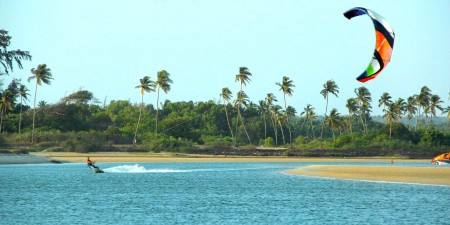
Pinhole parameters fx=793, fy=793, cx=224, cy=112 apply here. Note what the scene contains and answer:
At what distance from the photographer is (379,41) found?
120 ft

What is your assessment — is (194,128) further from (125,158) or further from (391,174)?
(391,174)

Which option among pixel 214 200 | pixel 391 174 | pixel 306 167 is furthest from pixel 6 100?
pixel 214 200

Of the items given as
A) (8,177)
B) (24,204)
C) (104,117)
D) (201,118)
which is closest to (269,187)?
(24,204)

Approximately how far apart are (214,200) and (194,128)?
109780mm

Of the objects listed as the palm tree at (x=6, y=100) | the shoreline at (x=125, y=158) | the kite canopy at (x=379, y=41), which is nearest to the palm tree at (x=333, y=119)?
the shoreline at (x=125, y=158)

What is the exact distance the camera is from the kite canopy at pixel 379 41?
117 ft

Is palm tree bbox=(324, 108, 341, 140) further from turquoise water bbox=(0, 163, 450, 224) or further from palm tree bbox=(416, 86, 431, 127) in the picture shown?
turquoise water bbox=(0, 163, 450, 224)

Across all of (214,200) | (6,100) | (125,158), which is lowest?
(214,200)

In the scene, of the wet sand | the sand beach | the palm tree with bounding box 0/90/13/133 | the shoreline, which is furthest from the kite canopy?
the palm tree with bounding box 0/90/13/133

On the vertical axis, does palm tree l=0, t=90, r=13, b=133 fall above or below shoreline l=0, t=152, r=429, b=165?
above

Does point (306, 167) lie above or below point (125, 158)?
below

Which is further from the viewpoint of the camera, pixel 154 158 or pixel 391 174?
pixel 154 158

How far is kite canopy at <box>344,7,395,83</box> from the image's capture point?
3575cm

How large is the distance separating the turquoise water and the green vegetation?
137ft
